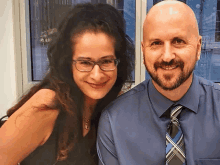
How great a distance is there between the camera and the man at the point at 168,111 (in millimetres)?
995

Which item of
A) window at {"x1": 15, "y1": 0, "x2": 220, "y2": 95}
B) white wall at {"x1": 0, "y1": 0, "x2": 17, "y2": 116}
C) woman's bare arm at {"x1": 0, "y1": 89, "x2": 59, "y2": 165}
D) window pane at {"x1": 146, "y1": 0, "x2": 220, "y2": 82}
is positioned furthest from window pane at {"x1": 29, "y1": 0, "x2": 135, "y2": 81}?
woman's bare arm at {"x1": 0, "y1": 89, "x2": 59, "y2": 165}

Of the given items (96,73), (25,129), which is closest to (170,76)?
(96,73)

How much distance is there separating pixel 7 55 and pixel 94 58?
1364mm

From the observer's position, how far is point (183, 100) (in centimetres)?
107

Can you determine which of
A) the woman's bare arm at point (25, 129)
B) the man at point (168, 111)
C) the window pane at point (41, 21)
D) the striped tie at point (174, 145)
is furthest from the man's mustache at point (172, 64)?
the window pane at point (41, 21)

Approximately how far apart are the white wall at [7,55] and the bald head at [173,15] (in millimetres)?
1624

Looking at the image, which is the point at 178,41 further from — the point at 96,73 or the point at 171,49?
the point at 96,73

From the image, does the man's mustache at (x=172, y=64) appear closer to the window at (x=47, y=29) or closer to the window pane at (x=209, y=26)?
the window at (x=47, y=29)

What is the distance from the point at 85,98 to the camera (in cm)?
140

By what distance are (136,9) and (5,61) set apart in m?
1.42

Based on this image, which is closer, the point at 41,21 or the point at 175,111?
the point at 175,111

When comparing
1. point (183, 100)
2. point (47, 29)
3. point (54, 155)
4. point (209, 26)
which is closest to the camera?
point (183, 100)

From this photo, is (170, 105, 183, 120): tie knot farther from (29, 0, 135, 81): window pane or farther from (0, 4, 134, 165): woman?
(29, 0, 135, 81): window pane

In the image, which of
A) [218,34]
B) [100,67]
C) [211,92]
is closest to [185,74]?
[211,92]
